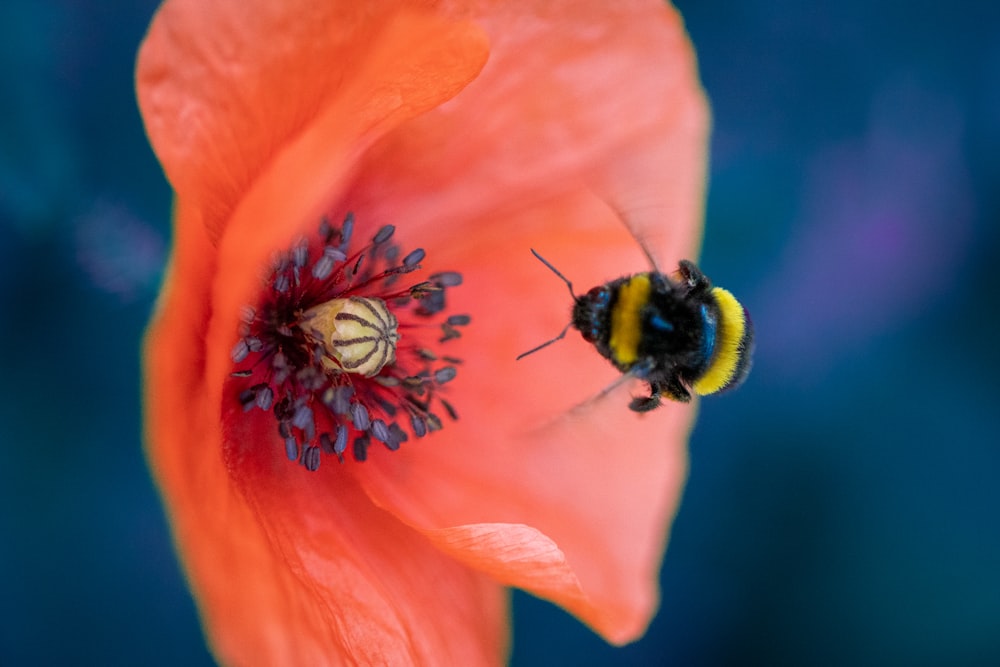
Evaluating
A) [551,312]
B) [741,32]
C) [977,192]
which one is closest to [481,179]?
[551,312]

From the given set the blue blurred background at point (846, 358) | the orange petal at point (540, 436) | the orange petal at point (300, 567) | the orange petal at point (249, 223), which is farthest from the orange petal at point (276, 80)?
the blue blurred background at point (846, 358)

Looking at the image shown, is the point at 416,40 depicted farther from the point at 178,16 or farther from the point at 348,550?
the point at 348,550

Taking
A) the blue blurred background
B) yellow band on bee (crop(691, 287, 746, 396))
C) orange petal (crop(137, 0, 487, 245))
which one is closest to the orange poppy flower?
orange petal (crop(137, 0, 487, 245))

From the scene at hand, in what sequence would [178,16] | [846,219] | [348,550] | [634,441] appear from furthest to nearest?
1. [846,219]
2. [634,441]
3. [348,550]
4. [178,16]

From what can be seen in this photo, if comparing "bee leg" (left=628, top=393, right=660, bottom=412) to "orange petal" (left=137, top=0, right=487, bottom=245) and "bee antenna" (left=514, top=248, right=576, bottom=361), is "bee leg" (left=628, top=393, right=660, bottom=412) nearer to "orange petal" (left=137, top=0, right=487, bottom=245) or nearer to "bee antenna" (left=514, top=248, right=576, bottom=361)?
"bee antenna" (left=514, top=248, right=576, bottom=361)

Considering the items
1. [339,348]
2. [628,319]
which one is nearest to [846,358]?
[628,319]
